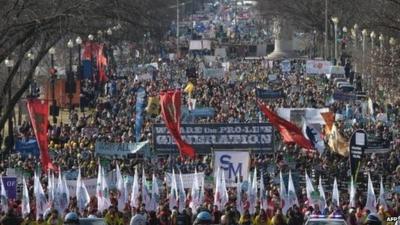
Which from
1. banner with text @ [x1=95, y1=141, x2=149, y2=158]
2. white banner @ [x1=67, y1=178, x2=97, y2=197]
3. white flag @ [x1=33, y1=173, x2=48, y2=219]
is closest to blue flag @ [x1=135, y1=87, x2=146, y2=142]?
banner with text @ [x1=95, y1=141, x2=149, y2=158]

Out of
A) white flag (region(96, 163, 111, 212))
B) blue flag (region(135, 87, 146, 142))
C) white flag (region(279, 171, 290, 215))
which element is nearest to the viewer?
white flag (region(96, 163, 111, 212))

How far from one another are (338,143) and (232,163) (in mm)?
7995

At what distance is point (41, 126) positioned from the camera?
34188 mm

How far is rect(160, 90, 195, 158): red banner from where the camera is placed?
3425cm

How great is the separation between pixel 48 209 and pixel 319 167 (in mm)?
11551

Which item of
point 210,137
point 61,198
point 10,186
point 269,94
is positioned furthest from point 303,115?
point 269,94

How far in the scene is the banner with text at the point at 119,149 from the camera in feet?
121

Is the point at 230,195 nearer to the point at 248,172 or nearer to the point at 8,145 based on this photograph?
the point at 248,172

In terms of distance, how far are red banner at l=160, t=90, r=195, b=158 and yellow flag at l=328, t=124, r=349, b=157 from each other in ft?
14.7

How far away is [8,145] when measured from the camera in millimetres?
42969

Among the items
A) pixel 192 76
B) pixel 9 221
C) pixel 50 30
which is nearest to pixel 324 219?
pixel 9 221

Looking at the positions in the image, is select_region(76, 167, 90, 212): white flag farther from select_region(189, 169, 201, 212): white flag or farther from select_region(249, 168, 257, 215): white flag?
select_region(249, 168, 257, 215): white flag

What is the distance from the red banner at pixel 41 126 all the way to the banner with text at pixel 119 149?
252cm

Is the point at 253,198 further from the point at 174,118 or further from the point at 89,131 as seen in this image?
the point at 89,131
